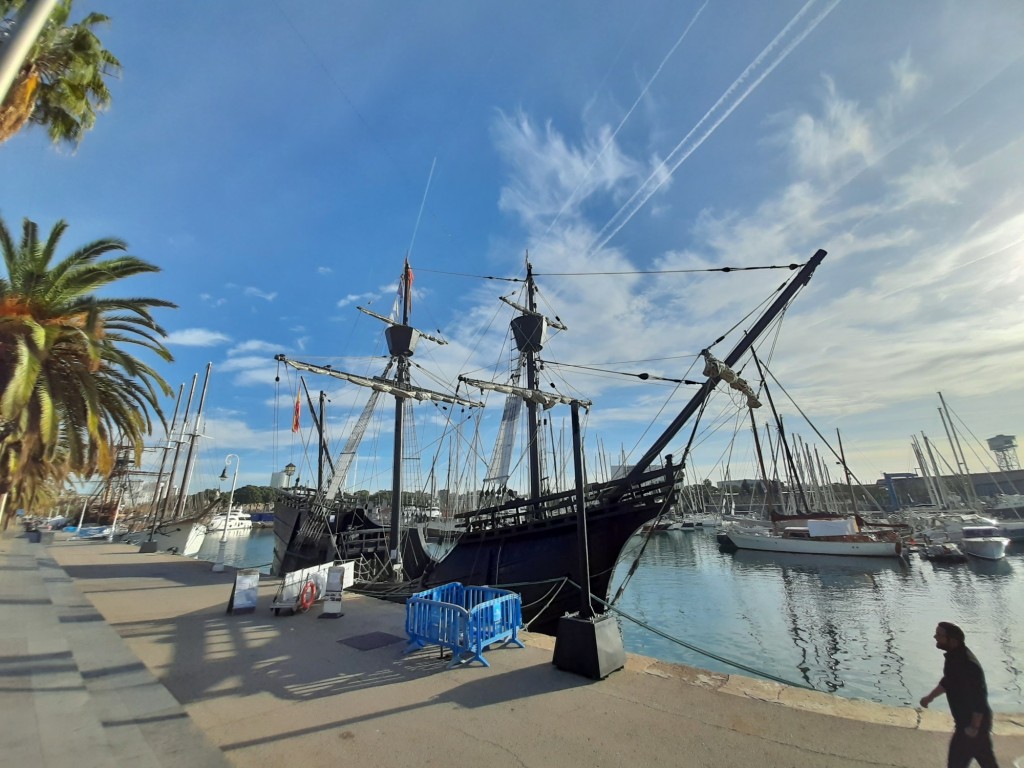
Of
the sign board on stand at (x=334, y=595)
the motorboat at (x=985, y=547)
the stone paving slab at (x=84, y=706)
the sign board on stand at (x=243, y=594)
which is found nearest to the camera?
the stone paving slab at (x=84, y=706)

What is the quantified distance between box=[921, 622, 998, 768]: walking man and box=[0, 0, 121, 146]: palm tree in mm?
14870

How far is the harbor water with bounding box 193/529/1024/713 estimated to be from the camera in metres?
11.6

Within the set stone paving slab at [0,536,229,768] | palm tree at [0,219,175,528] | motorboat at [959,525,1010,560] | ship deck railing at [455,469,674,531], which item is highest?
palm tree at [0,219,175,528]

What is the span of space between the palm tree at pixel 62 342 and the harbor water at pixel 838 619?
12.2 m

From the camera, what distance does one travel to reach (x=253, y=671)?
6.36 m

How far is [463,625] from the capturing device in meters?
6.57

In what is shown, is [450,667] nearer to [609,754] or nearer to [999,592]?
[609,754]

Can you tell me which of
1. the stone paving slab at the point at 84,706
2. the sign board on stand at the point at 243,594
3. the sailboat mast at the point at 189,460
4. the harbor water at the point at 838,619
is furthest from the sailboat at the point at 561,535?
the sailboat mast at the point at 189,460

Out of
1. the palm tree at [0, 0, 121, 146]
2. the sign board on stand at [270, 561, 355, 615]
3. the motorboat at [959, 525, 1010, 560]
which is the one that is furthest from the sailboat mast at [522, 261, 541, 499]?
the motorboat at [959, 525, 1010, 560]

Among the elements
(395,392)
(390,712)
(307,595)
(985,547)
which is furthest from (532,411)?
(985,547)

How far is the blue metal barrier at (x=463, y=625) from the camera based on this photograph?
651 centimetres

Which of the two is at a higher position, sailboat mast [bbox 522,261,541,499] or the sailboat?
sailboat mast [bbox 522,261,541,499]

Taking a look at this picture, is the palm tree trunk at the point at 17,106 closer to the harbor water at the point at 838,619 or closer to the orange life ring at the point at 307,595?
the orange life ring at the point at 307,595

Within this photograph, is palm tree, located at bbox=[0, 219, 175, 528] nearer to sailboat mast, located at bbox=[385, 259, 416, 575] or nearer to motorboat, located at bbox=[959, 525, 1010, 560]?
sailboat mast, located at bbox=[385, 259, 416, 575]
